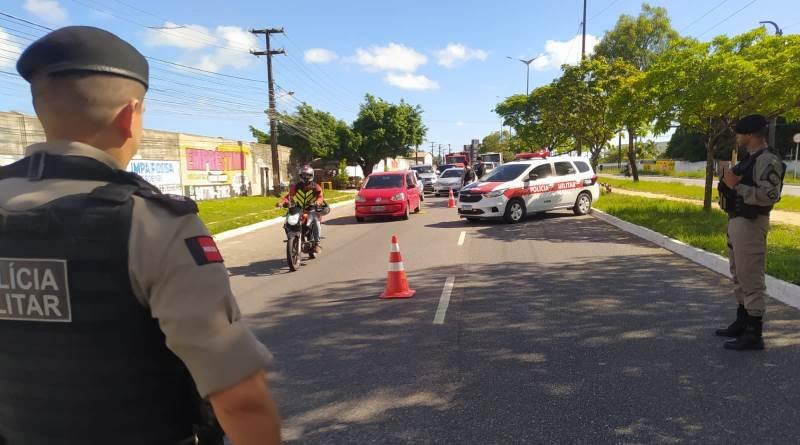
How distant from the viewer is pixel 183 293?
114 centimetres

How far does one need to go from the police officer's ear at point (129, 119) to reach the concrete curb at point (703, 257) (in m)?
6.88

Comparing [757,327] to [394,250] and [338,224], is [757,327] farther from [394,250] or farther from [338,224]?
[338,224]

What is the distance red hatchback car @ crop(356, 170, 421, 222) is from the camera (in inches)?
667

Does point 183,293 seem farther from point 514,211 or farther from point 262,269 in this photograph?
point 514,211

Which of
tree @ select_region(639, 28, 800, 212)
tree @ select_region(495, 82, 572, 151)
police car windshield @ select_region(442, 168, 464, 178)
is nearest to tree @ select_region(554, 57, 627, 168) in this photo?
police car windshield @ select_region(442, 168, 464, 178)

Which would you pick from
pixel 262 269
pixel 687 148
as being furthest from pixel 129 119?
pixel 687 148

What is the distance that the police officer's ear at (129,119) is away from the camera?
132cm

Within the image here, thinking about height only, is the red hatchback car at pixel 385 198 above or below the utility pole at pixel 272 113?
below

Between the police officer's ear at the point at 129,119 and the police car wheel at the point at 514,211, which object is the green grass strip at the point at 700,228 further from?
the police officer's ear at the point at 129,119

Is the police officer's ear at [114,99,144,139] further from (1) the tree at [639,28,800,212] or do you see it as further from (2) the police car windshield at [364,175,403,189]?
(2) the police car windshield at [364,175,403,189]

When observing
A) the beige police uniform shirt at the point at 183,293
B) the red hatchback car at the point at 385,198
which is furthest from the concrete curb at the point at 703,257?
the beige police uniform shirt at the point at 183,293

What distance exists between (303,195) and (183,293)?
29.6 ft

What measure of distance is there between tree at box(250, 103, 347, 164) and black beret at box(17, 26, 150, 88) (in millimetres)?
40568

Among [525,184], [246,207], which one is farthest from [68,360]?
[246,207]
